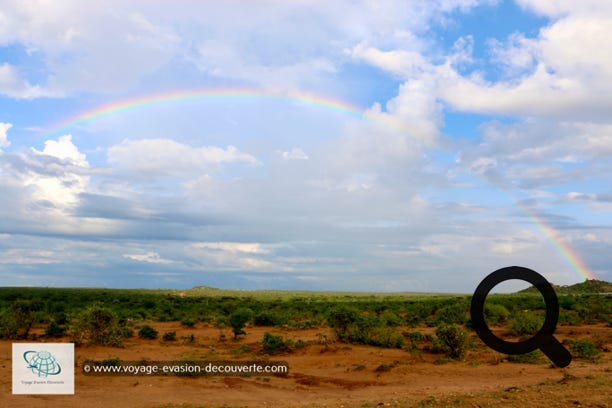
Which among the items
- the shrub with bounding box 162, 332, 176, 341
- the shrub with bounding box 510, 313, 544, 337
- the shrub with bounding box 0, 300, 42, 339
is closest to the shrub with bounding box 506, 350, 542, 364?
the shrub with bounding box 510, 313, 544, 337

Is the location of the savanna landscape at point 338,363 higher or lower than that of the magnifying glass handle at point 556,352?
higher

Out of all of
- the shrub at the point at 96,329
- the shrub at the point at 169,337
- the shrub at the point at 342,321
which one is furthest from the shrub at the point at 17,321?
the shrub at the point at 342,321

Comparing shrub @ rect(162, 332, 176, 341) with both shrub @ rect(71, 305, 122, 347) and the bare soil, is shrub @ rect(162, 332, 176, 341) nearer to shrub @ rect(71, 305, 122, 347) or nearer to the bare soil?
the bare soil

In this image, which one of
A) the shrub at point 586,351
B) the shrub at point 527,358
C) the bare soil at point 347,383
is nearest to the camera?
the bare soil at point 347,383

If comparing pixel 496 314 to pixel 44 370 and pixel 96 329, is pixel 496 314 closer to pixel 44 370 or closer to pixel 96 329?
pixel 96 329

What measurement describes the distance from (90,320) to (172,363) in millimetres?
6944

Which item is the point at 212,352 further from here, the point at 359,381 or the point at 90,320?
the point at 359,381

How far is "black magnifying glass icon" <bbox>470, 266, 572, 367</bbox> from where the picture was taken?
13867mm

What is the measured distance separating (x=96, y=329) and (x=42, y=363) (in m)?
8.07

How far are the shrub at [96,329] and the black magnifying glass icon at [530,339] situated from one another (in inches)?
680

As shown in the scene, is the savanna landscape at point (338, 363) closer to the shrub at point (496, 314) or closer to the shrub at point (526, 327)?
the shrub at point (526, 327)

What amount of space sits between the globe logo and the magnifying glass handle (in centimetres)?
1880

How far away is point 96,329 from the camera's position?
2445 cm

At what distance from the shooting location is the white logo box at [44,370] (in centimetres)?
1555
